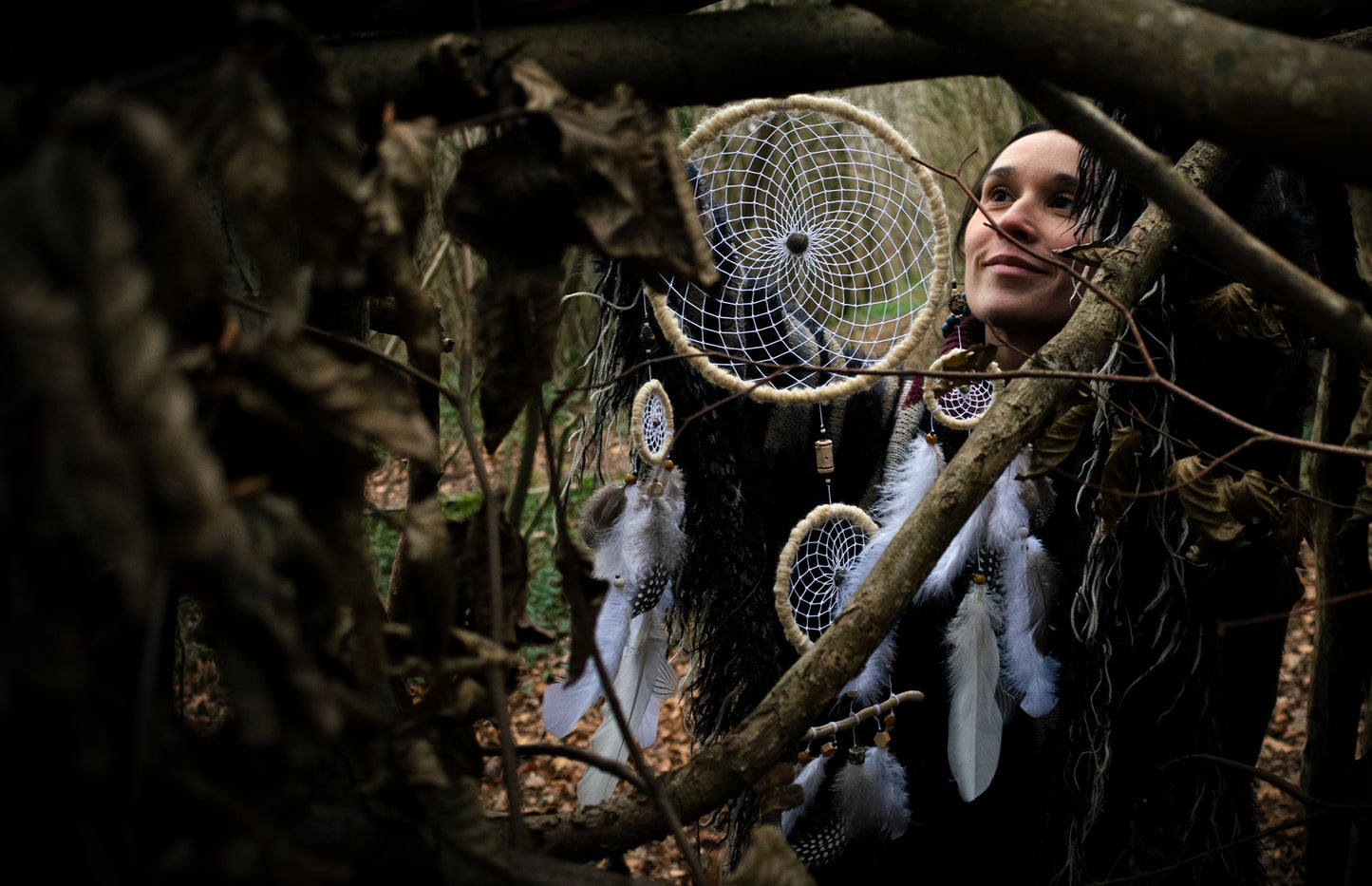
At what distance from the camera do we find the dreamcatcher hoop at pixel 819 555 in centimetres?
162

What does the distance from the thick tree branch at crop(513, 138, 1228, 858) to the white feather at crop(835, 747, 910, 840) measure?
888mm

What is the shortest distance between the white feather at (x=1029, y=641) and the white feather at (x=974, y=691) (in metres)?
0.04

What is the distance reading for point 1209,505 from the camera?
1.25 meters

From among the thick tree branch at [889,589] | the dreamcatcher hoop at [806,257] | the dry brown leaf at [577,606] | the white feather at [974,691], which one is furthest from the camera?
the white feather at [974,691]

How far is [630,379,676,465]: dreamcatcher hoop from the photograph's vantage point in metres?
1.63

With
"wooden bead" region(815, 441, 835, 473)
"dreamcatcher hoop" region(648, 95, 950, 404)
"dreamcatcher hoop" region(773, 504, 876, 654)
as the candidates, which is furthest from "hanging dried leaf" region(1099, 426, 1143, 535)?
"wooden bead" region(815, 441, 835, 473)

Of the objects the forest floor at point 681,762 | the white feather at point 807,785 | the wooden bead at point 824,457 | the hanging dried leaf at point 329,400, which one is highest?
the hanging dried leaf at point 329,400

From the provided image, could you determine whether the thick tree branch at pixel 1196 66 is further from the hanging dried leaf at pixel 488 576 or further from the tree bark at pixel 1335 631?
the tree bark at pixel 1335 631

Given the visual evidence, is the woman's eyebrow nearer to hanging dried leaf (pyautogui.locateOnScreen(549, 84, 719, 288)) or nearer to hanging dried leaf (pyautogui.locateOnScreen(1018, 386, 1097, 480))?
hanging dried leaf (pyautogui.locateOnScreen(1018, 386, 1097, 480))

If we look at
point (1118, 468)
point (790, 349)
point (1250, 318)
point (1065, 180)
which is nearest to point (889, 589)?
point (1118, 468)

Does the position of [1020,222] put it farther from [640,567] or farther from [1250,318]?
[640,567]

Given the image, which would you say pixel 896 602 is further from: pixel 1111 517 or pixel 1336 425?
pixel 1336 425

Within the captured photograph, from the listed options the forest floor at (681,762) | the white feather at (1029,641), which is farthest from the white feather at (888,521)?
the forest floor at (681,762)

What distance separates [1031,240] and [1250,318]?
47cm
